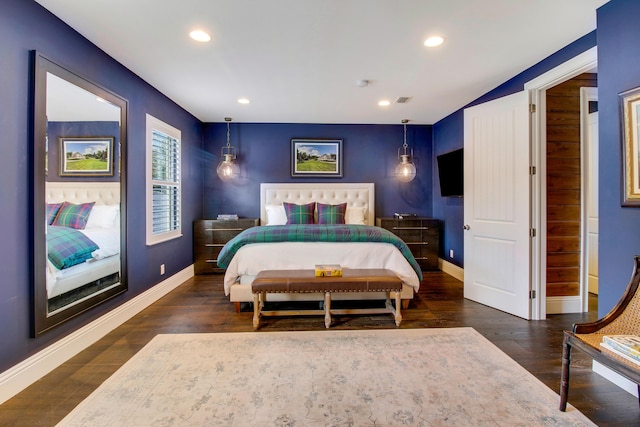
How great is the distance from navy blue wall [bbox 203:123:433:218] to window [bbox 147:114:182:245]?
105cm

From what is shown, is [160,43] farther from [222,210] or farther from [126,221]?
[222,210]

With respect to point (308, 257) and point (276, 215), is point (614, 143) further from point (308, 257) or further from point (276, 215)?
point (276, 215)

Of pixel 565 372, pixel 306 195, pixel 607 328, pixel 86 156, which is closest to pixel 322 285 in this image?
pixel 565 372

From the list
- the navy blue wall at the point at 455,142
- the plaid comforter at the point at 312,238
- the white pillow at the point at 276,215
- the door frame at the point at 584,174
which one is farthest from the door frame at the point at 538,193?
the white pillow at the point at 276,215

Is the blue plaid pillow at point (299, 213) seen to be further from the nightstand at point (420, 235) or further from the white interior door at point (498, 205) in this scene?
the white interior door at point (498, 205)

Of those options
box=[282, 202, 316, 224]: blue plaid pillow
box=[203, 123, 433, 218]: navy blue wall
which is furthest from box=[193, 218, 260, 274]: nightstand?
box=[282, 202, 316, 224]: blue plaid pillow

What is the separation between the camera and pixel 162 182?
383 centimetres

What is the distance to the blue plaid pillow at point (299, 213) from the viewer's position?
4801 millimetres

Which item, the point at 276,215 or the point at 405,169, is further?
the point at 405,169

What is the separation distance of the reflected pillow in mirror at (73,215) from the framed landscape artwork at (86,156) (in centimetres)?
26

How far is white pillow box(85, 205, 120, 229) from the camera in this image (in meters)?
2.54

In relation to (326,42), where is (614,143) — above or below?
below

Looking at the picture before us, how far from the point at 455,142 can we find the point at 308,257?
3166 mm

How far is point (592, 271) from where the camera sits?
3838mm
